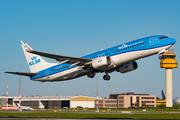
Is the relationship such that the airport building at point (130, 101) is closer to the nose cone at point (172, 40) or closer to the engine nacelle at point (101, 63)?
the engine nacelle at point (101, 63)

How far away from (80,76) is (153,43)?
17445 mm

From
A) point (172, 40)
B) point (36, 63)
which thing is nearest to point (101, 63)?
point (172, 40)

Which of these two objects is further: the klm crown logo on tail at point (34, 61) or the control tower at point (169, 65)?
the control tower at point (169, 65)

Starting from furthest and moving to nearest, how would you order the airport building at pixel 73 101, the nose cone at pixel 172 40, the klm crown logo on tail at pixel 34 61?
the airport building at pixel 73 101 < the klm crown logo on tail at pixel 34 61 < the nose cone at pixel 172 40

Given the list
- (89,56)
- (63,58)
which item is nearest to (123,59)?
(89,56)

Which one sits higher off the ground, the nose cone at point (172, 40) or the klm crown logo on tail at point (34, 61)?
the nose cone at point (172, 40)

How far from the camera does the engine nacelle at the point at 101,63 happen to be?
46.9 meters

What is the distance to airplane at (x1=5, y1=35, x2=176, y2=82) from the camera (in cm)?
4488

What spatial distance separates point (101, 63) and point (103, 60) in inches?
26.9

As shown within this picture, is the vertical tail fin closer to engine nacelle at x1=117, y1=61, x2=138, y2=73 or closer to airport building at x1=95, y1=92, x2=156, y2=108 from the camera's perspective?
engine nacelle at x1=117, y1=61, x2=138, y2=73

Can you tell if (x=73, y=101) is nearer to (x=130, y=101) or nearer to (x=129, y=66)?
(x=130, y=101)

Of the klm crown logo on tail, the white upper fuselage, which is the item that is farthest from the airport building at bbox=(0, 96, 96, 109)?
the white upper fuselage

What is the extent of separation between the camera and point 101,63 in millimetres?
47250

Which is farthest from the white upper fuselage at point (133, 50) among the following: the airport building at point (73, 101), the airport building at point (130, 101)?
the airport building at point (130, 101)
